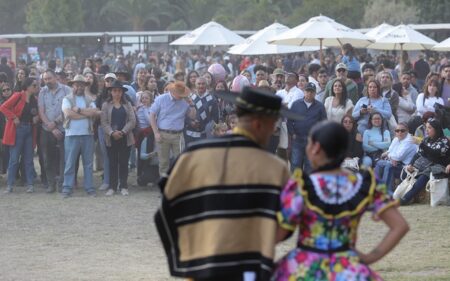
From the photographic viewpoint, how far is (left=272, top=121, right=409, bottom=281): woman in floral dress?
202 inches

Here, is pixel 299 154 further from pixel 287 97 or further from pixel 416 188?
pixel 416 188

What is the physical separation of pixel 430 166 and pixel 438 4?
143ft

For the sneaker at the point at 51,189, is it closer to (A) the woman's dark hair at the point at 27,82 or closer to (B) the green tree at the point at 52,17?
(A) the woman's dark hair at the point at 27,82

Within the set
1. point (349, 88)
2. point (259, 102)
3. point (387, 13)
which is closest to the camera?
point (259, 102)

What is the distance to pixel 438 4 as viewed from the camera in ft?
187

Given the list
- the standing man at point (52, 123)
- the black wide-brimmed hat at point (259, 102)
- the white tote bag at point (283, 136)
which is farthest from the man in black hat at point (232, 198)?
the standing man at point (52, 123)

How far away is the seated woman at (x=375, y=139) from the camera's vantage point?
1581 centimetres

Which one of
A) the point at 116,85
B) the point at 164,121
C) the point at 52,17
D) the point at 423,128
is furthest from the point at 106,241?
the point at 52,17

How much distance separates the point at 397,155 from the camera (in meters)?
15.3

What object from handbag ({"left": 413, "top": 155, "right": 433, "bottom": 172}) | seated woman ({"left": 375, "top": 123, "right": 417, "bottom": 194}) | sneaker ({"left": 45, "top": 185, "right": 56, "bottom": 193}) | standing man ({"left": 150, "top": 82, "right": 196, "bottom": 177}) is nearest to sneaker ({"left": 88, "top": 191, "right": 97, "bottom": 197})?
sneaker ({"left": 45, "top": 185, "right": 56, "bottom": 193})

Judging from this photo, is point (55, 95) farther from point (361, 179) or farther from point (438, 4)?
point (438, 4)

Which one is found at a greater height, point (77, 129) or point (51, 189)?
point (77, 129)

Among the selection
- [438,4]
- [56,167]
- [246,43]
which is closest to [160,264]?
[56,167]

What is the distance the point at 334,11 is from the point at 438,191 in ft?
153
